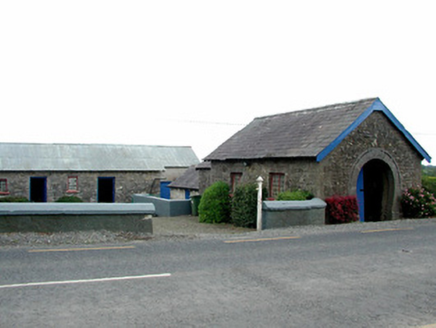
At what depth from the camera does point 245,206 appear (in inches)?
730

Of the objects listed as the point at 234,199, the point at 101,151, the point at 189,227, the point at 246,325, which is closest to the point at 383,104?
the point at 234,199

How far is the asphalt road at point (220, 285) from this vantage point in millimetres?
5543

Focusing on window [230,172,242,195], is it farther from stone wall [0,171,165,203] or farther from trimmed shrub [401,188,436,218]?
stone wall [0,171,165,203]

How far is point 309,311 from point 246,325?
1.02 meters

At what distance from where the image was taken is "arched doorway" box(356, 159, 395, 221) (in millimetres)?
19328

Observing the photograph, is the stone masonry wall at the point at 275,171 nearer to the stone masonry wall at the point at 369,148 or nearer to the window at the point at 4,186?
the stone masonry wall at the point at 369,148

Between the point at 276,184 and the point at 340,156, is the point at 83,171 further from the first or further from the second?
the point at 340,156

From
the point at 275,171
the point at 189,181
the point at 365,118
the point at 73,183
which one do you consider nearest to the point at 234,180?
the point at 275,171

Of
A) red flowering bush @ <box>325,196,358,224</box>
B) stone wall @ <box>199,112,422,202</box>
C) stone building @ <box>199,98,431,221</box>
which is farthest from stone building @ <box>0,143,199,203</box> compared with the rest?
red flowering bush @ <box>325,196,358,224</box>

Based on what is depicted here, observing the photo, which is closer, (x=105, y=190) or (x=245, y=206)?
(x=245, y=206)

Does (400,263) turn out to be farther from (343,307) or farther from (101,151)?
(101,151)

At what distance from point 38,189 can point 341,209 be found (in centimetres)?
3038

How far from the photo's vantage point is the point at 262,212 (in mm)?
15031

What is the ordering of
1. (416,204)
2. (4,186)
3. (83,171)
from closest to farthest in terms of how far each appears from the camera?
(416,204), (4,186), (83,171)
